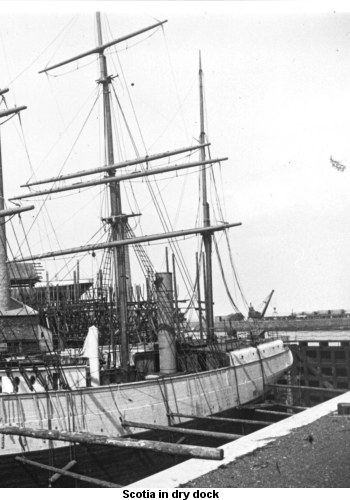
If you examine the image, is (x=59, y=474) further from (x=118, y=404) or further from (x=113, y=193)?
(x=113, y=193)

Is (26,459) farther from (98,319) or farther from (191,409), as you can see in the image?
(98,319)

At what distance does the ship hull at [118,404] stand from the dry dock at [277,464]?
8265 mm

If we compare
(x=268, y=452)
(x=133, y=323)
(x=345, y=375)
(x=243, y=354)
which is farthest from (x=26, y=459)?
(x=345, y=375)

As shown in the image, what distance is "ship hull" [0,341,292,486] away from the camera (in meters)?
16.1

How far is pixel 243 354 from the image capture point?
2638cm

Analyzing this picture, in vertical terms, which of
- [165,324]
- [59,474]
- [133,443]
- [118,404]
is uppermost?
[165,324]

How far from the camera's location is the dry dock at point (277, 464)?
24.5ft

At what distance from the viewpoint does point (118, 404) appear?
1805 centimetres

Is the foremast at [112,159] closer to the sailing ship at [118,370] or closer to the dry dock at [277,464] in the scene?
the sailing ship at [118,370]

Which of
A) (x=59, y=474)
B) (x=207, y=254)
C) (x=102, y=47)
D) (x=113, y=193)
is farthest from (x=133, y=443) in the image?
(x=207, y=254)

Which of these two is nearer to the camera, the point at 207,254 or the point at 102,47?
the point at 102,47

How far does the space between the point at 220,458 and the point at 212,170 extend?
24.3 m

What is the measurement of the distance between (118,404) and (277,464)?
10688mm

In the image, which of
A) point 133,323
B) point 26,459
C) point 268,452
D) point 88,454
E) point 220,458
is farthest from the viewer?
point 133,323
